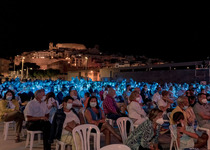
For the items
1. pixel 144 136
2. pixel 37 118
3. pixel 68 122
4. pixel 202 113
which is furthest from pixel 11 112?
pixel 202 113

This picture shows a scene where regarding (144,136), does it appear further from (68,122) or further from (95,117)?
(95,117)

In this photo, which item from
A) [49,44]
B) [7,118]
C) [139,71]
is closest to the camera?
[7,118]

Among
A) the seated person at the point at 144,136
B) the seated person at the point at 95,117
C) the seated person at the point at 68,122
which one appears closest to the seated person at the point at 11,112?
the seated person at the point at 68,122

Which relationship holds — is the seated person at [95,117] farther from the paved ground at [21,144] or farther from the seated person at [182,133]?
the seated person at [182,133]

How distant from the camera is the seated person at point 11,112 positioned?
5337 millimetres

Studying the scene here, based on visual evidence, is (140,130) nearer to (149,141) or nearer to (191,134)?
(149,141)

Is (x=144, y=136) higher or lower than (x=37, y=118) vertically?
lower

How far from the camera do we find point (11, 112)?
5441 mm

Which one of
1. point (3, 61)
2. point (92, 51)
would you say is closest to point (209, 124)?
point (3, 61)

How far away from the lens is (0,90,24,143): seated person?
17.5 ft

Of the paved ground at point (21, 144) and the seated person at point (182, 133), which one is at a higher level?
the seated person at point (182, 133)

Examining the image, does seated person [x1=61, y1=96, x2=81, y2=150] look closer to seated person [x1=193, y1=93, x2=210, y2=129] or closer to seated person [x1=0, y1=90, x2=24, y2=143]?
seated person [x1=0, y1=90, x2=24, y2=143]

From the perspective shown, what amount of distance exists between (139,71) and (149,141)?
3301 cm

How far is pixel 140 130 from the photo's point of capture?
135 inches
